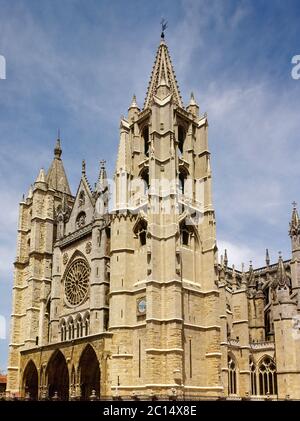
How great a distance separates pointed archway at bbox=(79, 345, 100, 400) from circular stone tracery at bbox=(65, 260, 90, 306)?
202 inches

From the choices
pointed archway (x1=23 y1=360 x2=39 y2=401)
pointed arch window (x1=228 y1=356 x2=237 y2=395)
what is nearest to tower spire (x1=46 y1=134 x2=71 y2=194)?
pointed archway (x1=23 y1=360 x2=39 y2=401)

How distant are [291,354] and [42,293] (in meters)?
22.8

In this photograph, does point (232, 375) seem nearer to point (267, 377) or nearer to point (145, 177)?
point (267, 377)

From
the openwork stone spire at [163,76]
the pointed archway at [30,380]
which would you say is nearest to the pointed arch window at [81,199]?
the openwork stone spire at [163,76]

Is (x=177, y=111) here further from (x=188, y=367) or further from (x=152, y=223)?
(x=188, y=367)

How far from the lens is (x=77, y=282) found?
43.7 metres

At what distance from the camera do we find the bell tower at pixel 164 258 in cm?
3562

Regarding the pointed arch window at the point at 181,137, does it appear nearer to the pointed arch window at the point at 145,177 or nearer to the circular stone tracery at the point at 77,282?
the pointed arch window at the point at 145,177

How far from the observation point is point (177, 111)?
4347 cm

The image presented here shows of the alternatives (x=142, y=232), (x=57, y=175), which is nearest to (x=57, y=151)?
(x=57, y=175)

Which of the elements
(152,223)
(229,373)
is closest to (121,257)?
(152,223)

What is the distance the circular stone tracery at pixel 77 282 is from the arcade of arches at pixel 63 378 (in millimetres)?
4650

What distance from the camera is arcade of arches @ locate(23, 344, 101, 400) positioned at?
38.4m

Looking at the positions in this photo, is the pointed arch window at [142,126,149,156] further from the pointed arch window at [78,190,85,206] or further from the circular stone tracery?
the circular stone tracery
